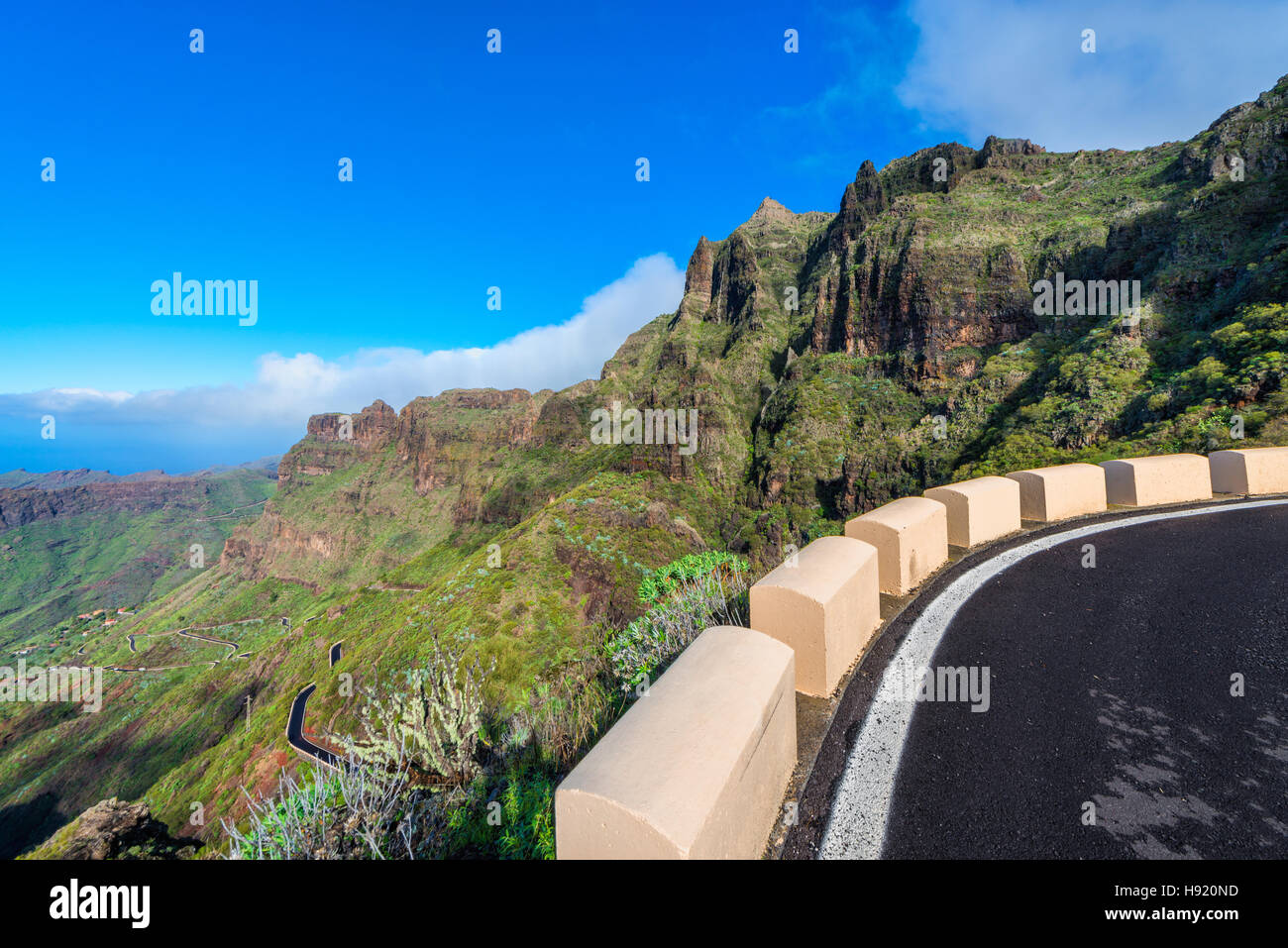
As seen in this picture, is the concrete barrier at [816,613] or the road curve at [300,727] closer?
the concrete barrier at [816,613]

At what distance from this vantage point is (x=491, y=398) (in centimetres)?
15850

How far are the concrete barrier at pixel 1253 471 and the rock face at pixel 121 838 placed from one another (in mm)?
17782

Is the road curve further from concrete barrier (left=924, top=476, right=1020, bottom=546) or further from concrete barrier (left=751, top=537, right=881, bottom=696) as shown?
concrete barrier (left=924, top=476, right=1020, bottom=546)

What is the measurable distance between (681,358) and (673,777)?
96745 mm

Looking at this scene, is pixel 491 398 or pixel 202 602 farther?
pixel 491 398

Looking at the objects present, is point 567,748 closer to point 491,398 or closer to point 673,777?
point 673,777

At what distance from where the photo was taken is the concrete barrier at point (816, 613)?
A: 12.9 feet

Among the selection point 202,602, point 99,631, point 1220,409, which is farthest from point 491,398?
point 1220,409

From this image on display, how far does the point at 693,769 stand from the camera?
2229 mm

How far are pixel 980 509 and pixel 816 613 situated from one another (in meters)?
4.81

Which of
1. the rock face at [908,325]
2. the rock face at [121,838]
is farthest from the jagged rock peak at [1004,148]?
the rock face at [121,838]

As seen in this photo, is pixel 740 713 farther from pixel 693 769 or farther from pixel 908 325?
pixel 908 325

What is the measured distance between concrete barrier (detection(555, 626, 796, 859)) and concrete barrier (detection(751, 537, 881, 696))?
734mm

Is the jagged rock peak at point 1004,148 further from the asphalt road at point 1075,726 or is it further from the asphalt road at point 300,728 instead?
the asphalt road at point 300,728
